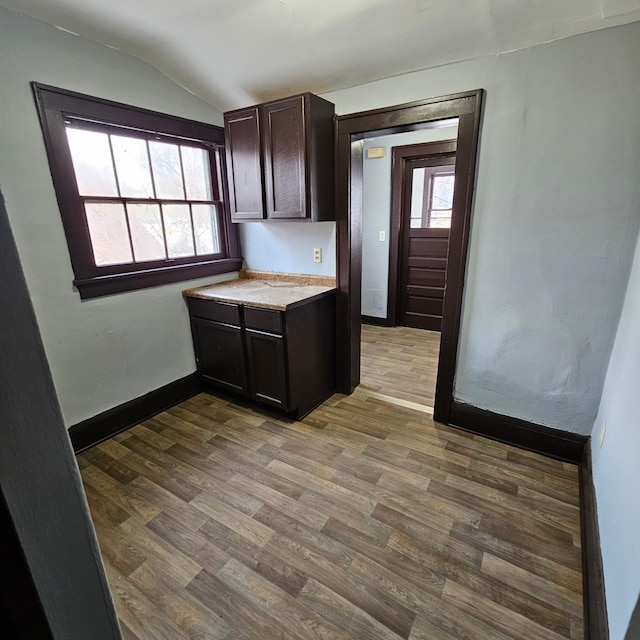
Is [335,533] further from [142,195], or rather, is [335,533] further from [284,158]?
[142,195]

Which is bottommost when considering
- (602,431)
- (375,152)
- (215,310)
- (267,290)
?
(602,431)

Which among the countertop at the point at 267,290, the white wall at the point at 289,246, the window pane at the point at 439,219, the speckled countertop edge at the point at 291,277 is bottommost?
the countertop at the point at 267,290

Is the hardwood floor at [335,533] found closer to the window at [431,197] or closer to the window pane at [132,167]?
the window pane at [132,167]

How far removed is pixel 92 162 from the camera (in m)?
2.20

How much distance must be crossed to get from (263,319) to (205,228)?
115 centimetres

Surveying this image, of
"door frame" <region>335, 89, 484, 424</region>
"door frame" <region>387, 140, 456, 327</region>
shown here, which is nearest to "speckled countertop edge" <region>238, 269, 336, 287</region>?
"door frame" <region>335, 89, 484, 424</region>

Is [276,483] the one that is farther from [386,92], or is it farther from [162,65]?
[162,65]

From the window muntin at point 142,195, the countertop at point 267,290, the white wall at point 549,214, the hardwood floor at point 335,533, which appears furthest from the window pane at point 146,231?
the white wall at point 549,214

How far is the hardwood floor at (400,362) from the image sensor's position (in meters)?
3.00

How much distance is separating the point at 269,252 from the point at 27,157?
1.67m

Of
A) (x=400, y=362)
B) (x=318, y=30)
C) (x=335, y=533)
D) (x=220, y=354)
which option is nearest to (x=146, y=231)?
(x=220, y=354)

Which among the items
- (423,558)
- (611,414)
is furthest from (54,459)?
(611,414)

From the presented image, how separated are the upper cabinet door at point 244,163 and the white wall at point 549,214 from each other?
788 mm

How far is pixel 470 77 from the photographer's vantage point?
6.46 feet
